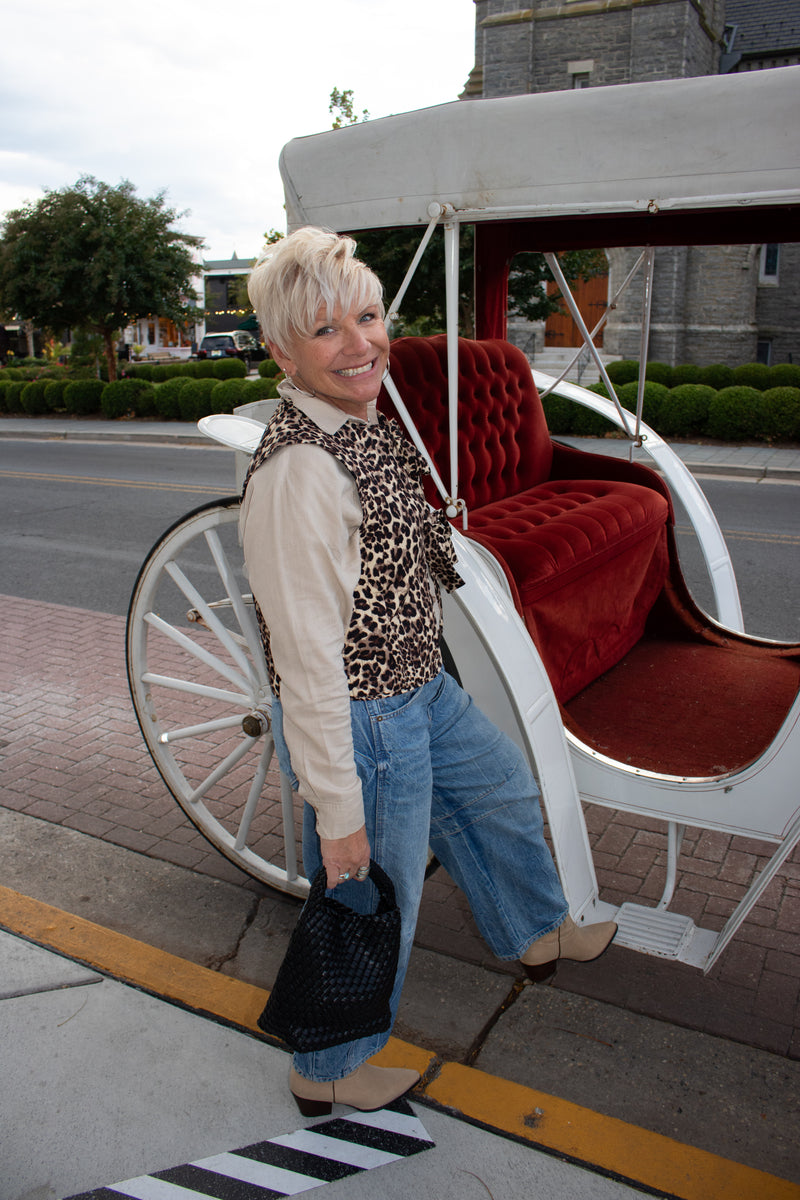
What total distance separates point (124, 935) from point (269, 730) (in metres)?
0.78

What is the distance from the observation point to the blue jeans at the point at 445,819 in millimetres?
2072

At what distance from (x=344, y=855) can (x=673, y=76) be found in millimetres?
24522

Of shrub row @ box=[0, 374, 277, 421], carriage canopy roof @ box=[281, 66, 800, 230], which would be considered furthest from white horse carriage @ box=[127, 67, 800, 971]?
shrub row @ box=[0, 374, 277, 421]

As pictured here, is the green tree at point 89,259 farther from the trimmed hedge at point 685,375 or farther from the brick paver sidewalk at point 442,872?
the brick paver sidewalk at point 442,872

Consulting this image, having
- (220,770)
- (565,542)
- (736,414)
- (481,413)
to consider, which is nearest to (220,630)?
(220,770)

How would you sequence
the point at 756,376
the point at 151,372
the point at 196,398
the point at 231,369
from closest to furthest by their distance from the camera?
the point at 756,376 → the point at 196,398 → the point at 231,369 → the point at 151,372

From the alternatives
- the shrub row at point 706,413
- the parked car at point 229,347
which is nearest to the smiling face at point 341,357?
the shrub row at point 706,413

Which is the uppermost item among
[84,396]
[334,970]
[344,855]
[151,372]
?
[151,372]

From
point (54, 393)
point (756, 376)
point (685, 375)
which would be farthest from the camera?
point (54, 393)

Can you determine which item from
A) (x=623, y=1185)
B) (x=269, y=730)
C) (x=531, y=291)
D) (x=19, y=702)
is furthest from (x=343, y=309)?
(x=531, y=291)

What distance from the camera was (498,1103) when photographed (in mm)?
2287

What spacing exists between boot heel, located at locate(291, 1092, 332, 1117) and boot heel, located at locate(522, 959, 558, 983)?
25.1 inches

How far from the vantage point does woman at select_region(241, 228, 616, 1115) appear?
1.85 metres

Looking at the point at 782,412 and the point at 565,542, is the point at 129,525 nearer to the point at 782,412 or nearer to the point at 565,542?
the point at 565,542
